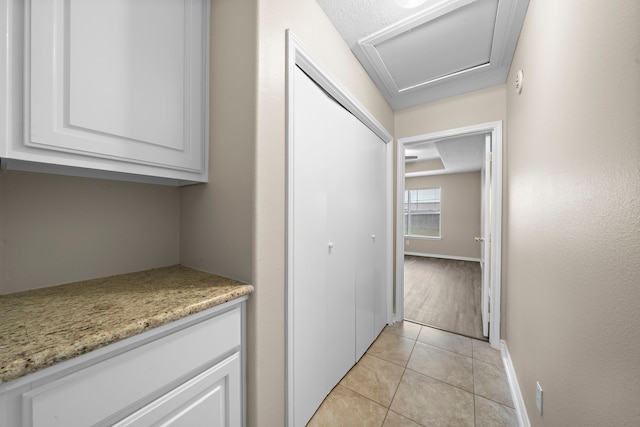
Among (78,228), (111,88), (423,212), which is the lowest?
(78,228)

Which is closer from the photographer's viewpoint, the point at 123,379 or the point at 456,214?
the point at 123,379

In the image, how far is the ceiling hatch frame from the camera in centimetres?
133

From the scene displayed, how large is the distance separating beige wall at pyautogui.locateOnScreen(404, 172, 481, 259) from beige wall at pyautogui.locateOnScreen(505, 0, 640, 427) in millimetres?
5413

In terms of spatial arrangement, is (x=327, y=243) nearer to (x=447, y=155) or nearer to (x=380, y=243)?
(x=380, y=243)

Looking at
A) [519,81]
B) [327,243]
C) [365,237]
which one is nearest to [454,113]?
[519,81]

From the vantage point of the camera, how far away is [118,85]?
2.71 feet

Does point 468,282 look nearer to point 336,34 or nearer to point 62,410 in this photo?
point 336,34

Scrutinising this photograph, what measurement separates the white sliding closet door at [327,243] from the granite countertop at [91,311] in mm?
424

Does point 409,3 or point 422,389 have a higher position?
point 409,3

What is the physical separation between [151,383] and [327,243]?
98cm

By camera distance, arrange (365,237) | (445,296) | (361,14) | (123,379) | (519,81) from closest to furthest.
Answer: (123,379), (361,14), (519,81), (365,237), (445,296)

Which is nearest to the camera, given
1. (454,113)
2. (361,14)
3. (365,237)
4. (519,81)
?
(361,14)

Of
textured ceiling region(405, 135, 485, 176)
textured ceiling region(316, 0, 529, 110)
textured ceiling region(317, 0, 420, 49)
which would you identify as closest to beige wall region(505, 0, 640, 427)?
textured ceiling region(316, 0, 529, 110)

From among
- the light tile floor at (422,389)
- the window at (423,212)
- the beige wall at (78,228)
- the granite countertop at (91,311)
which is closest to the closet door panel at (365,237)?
the light tile floor at (422,389)
